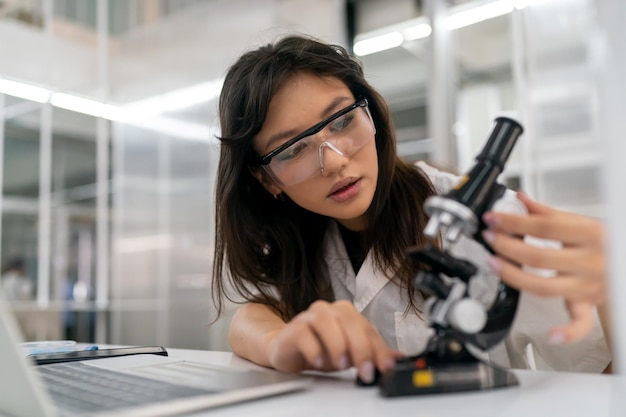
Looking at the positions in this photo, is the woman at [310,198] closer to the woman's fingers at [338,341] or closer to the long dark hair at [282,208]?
the long dark hair at [282,208]

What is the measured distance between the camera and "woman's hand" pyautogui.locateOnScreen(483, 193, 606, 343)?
1.75 feet

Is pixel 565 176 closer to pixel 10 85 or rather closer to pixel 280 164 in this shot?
pixel 280 164

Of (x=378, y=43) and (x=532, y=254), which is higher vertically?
(x=378, y=43)

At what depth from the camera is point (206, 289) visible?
420 centimetres

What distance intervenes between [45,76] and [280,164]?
13.7ft

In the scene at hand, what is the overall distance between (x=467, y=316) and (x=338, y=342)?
144 mm

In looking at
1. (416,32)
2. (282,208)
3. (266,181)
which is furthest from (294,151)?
(416,32)

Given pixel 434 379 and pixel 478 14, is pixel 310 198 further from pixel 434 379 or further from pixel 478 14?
pixel 478 14

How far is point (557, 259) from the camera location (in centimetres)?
55

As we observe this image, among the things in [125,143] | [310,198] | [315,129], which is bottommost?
[310,198]

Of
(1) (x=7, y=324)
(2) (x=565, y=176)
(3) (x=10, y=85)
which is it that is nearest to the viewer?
(1) (x=7, y=324)

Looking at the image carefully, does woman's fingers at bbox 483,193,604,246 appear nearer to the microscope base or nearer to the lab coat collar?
the microscope base

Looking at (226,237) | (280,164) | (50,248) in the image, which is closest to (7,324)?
(280,164)

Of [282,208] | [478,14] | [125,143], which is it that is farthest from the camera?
[125,143]
